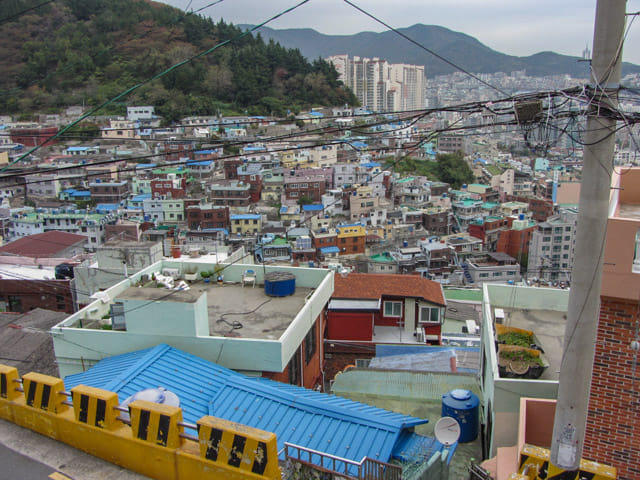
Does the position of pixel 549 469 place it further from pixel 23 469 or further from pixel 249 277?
pixel 249 277

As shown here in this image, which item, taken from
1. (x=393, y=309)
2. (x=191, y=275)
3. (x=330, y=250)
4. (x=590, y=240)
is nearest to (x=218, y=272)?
(x=191, y=275)

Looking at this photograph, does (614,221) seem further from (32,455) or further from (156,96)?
(156,96)

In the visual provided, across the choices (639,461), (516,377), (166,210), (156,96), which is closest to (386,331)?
(516,377)

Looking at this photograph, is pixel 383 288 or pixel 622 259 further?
pixel 383 288

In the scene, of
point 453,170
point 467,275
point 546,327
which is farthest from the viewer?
point 453,170

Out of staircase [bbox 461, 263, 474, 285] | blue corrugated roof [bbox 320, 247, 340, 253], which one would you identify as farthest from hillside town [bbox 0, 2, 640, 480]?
blue corrugated roof [bbox 320, 247, 340, 253]

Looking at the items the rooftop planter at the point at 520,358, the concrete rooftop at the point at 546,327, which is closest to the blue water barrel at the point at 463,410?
the rooftop planter at the point at 520,358

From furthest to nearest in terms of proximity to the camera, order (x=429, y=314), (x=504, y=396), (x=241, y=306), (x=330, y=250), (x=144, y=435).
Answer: (x=330, y=250)
(x=429, y=314)
(x=241, y=306)
(x=504, y=396)
(x=144, y=435)
